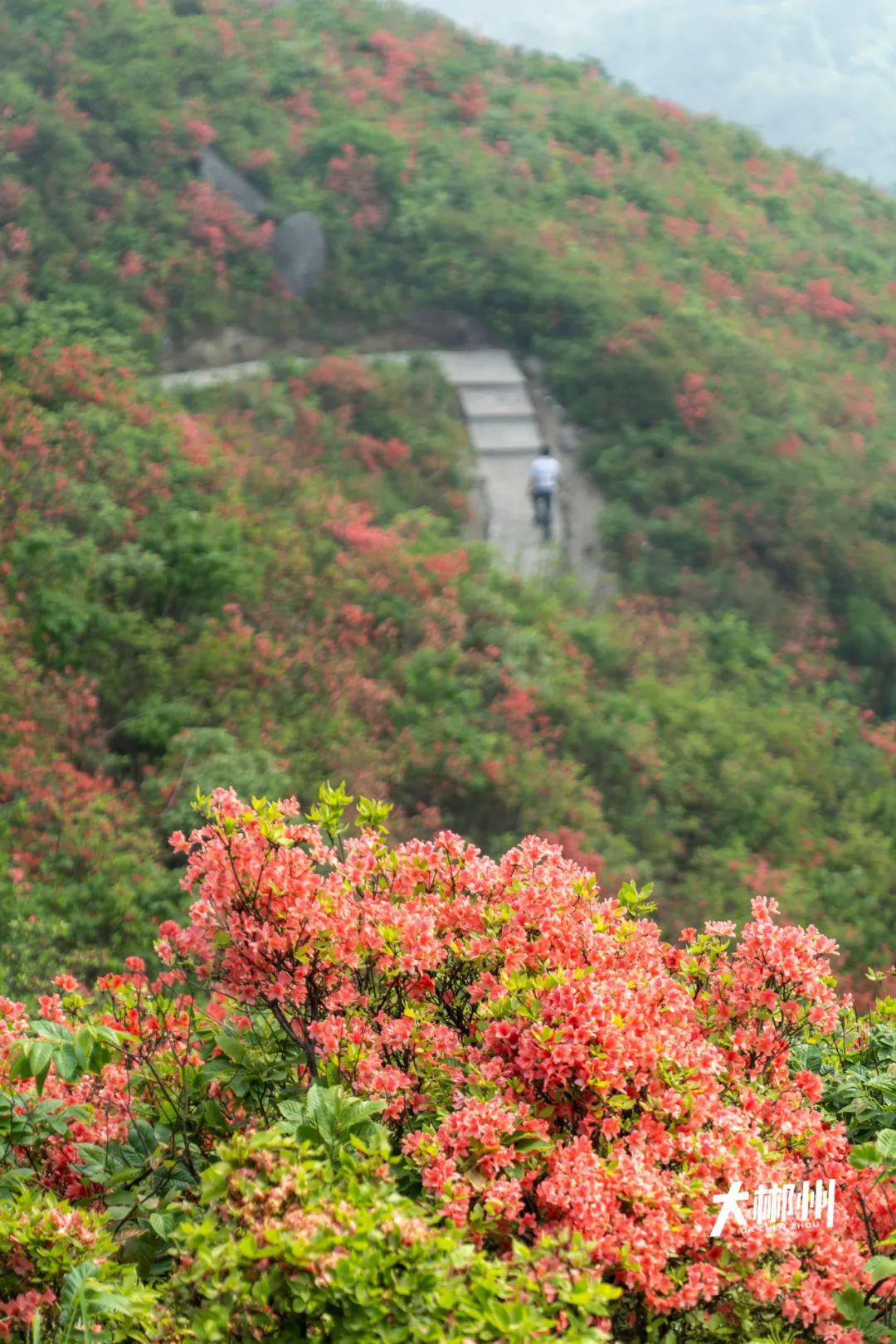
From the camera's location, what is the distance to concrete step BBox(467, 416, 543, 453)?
17.7 meters

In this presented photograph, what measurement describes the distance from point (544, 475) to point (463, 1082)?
13.1 metres

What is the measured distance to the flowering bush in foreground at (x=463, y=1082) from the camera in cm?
328

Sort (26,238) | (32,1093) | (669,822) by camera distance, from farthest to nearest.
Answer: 1. (26,238)
2. (669,822)
3. (32,1093)

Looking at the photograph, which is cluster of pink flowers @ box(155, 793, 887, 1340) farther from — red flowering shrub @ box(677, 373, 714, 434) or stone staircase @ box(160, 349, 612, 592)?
red flowering shrub @ box(677, 373, 714, 434)

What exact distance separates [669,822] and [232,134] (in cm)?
1235

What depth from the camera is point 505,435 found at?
1797 cm

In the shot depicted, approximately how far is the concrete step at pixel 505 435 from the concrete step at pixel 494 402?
0.08 m

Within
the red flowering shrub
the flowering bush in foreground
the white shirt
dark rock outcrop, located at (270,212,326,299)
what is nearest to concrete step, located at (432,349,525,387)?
dark rock outcrop, located at (270,212,326,299)

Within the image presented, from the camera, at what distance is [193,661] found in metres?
11.7

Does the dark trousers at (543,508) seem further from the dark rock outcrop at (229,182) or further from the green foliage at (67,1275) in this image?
the green foliage at (67,1275)

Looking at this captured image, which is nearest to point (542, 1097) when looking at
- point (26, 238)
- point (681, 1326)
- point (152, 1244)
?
point (681, 1326)

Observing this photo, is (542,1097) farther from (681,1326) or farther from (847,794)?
(847,794)

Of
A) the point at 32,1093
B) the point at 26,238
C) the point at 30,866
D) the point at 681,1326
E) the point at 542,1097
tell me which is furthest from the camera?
the point at 26,238

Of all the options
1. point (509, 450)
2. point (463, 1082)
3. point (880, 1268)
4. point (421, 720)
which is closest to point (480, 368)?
point (509, 450)
